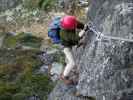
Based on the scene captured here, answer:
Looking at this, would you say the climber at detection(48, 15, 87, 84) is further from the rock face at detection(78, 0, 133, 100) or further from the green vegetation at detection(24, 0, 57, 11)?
the green vegetation at detection(24, 0, 57, 11)

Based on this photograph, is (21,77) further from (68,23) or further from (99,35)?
(99,35)

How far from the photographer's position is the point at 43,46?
15758mm

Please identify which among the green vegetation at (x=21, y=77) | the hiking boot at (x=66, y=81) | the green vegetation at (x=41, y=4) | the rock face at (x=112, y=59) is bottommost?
the green vegetation at (x=21, y=77)

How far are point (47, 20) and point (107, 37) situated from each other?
29.2 feet

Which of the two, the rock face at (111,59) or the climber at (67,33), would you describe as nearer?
the rock face at (111,59)

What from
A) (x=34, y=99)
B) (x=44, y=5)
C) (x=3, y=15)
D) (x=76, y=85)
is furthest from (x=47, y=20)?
(x=76, y=85)

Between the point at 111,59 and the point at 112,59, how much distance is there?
0.02 m

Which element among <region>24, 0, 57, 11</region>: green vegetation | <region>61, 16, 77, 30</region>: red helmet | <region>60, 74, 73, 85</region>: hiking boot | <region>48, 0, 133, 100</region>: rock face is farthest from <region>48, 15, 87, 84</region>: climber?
<region>24, 0, 57, 11</region>: green vegetation

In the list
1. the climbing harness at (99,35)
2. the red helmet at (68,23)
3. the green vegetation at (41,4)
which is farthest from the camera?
the green vegetation at (41,4)

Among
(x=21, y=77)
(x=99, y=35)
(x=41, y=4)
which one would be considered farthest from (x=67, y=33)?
(x=41, y=4)

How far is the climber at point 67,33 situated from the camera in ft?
30.6

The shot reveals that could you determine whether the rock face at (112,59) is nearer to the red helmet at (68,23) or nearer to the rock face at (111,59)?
the rock face at (111,59)

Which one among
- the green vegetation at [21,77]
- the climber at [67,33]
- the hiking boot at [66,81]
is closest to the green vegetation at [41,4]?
the green vegetation at [21,77]

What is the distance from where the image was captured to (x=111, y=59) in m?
8.75
